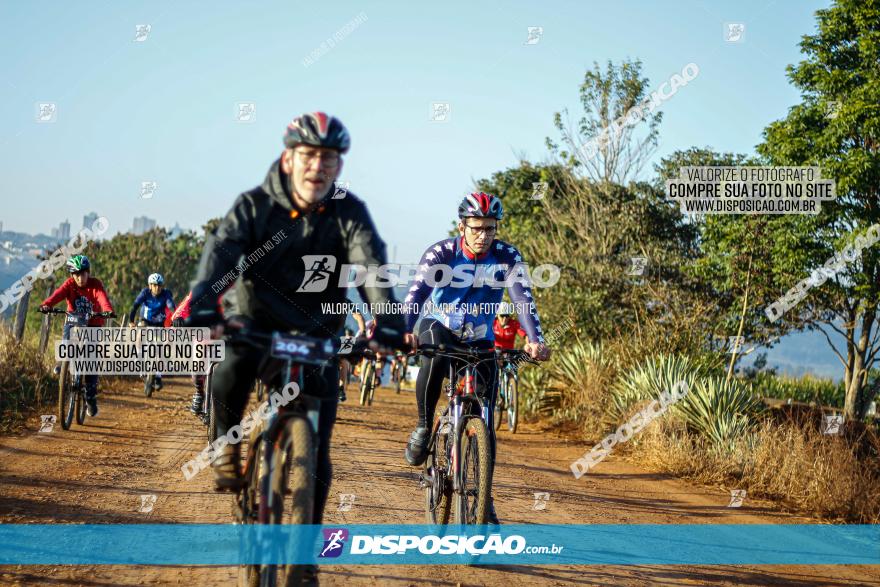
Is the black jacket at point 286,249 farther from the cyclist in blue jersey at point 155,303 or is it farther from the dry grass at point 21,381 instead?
the cyclist in blue jersey at point 155,303

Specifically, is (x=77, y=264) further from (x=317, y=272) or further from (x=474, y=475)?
(x=317, y=272)

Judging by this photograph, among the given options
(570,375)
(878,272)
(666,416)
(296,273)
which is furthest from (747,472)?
(878,272)

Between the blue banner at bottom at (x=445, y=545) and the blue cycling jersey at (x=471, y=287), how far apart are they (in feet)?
5.17

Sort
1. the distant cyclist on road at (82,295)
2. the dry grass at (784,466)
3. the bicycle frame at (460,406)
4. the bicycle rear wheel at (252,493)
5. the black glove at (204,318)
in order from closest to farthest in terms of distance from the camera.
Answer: the black glove at (204,318) < the bicycle rear wheel at (252,493) < the bicycle frame at (460,406) < the dry grass at (784,466) < the distant cyclist on road at (82,295)

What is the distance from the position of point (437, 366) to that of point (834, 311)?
22.2 metres

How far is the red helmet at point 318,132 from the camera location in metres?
4.20

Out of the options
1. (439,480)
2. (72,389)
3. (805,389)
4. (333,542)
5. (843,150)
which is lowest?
(805,389)

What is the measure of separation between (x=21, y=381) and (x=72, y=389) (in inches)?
96.1

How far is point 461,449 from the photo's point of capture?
605 cm

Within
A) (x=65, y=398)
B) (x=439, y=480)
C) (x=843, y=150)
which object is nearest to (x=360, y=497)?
(x=439, y=480)

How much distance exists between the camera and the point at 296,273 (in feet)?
14.5

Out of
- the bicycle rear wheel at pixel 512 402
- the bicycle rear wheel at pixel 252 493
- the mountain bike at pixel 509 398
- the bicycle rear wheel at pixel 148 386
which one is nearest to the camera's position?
the bicycle rear wheel at pixel 252 493

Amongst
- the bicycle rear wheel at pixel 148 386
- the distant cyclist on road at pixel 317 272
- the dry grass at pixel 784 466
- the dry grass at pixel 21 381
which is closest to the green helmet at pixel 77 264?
the dry grass at pixel 21 381

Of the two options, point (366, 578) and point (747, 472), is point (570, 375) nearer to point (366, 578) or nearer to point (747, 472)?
point (747, 472)
